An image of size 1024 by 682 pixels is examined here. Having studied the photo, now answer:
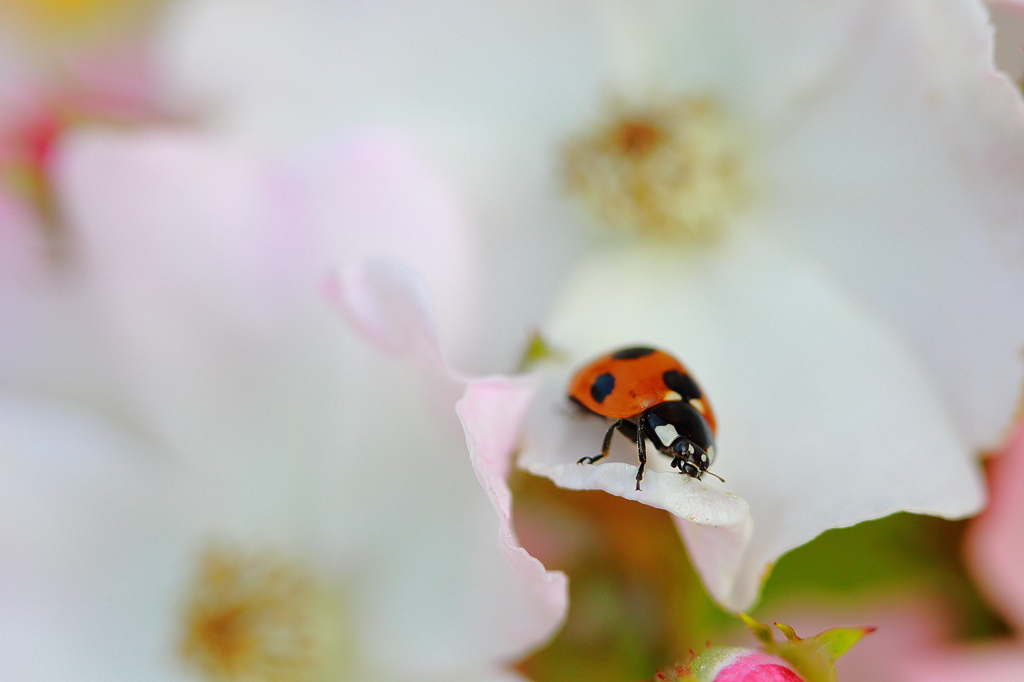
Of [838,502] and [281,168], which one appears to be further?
[281,168]

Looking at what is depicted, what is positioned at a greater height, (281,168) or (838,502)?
(281,168)

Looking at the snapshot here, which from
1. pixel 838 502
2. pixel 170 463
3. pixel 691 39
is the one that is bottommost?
pixel 838 502

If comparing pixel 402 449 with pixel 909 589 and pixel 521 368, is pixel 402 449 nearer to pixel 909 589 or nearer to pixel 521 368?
pixel 521 368

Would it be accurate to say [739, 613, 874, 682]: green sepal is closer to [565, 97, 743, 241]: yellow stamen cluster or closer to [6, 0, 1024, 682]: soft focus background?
[6, 0, 1024, 682]: soft focus background

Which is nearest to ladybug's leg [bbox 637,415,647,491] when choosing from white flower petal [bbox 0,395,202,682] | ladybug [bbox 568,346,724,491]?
ladybug [bbox 568,346,724,491]

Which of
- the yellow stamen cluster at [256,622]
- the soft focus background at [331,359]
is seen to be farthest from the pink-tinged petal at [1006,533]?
the yellow stamen cluster at [256,622]

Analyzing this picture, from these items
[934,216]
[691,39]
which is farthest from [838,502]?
[691,39]
